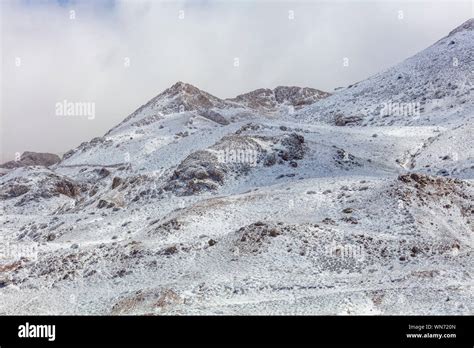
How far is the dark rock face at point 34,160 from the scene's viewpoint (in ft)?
356

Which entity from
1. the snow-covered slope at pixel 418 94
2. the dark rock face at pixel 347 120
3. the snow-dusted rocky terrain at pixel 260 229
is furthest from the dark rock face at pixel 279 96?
the snow-dusted rocky terrain at pixel 260 229

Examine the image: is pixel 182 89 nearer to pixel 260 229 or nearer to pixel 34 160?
pixel 34 160

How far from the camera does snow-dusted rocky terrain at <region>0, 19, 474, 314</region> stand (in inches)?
1059

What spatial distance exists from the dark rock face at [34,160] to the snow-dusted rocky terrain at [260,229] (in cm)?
4199

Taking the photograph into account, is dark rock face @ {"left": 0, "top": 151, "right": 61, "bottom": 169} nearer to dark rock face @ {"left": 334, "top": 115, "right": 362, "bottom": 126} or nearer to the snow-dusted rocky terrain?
the snow-dusted rocky terrain

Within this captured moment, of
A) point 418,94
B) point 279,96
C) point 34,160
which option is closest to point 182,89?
point 34,160

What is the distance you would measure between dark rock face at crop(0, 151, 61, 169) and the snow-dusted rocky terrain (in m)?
42.0

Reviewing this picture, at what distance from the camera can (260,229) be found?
32688 mm

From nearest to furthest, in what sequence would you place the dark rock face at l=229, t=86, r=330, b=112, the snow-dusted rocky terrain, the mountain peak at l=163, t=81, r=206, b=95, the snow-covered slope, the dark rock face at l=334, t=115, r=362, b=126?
the snow-dusted rocky terrain, the snow-covered slope, the dark rock face at l=334, t=115, r=362, b=126, the mountain peak at l=163, t=81, r=206, b=95, the dark rock face at l=229, t=86, r=330, b=112

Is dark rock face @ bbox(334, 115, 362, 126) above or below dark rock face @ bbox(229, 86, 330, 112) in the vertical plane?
below

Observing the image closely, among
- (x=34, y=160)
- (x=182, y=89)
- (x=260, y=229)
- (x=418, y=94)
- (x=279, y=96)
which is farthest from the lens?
(x=279, y=96)

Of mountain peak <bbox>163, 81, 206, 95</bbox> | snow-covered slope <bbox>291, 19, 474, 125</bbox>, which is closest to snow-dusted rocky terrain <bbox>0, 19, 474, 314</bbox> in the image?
snow-covered slope <bbox>291, 19, 474, 125</bbox>

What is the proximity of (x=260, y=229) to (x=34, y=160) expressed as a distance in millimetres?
87718
